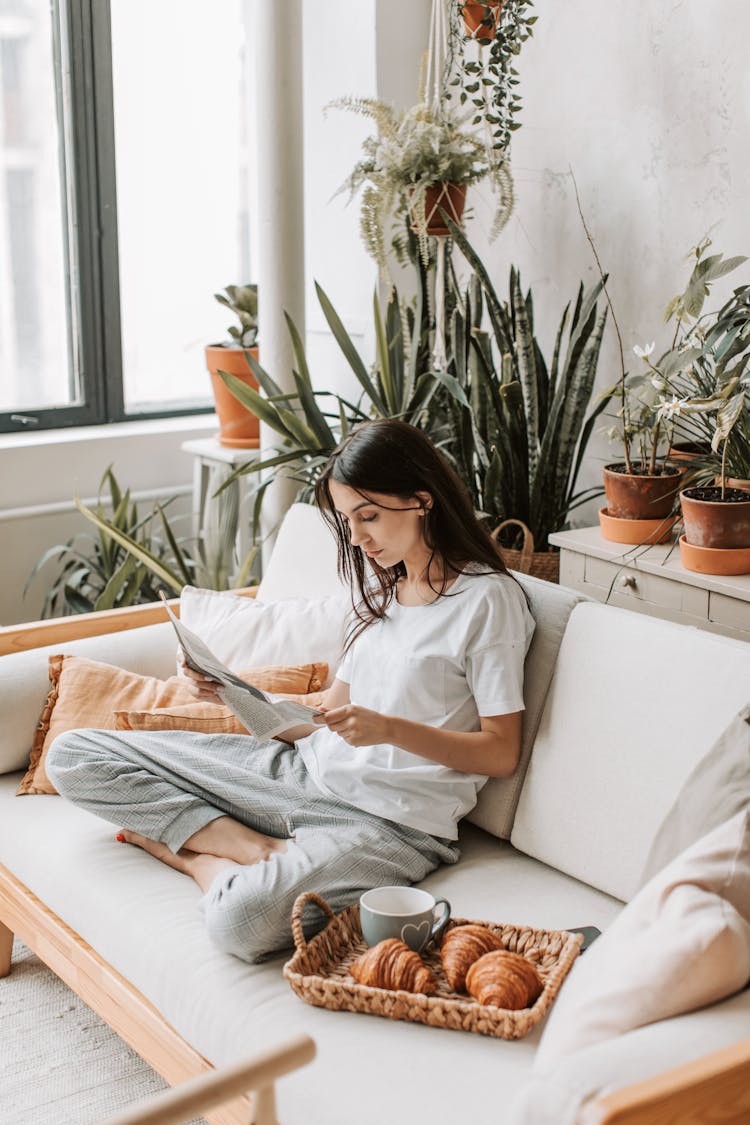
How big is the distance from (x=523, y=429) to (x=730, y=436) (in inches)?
24.3

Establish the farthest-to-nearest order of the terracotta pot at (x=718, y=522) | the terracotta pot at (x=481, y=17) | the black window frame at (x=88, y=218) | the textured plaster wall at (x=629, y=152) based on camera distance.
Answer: the black window frame at (x=88, y=218) < the terracotta pot at (x=481, y=17) < the textured plaster wall at (x=629, y=152) < the terracotta pot at (x=718, y=522)

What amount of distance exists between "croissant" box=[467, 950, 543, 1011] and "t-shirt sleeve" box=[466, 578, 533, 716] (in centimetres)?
44

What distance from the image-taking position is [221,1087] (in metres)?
0.91


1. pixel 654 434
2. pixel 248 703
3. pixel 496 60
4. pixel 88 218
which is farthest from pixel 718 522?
pixel 88 218

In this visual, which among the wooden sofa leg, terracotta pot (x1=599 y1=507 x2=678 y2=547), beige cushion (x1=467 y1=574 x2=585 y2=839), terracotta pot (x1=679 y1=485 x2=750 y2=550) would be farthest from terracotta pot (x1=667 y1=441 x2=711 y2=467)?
the wooden sofa leg

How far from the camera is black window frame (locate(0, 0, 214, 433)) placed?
3.78 metres

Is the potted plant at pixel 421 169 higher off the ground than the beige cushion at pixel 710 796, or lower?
higher

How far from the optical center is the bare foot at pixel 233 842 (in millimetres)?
1920

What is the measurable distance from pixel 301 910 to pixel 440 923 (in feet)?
0.62

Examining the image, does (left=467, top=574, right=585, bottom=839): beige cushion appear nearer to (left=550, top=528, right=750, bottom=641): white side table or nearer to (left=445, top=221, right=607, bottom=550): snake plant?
(left=550, top=528, right=750, bottom=641): white side table

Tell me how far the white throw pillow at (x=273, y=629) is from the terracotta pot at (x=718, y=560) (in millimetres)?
672

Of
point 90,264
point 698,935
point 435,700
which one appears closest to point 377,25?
point 90,264

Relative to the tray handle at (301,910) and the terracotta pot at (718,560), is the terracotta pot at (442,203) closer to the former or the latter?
the terracotta pot at (718,560)

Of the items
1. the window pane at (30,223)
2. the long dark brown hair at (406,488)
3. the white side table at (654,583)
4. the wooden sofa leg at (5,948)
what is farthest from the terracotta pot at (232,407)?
the wooden sofa leg at (5,948)
